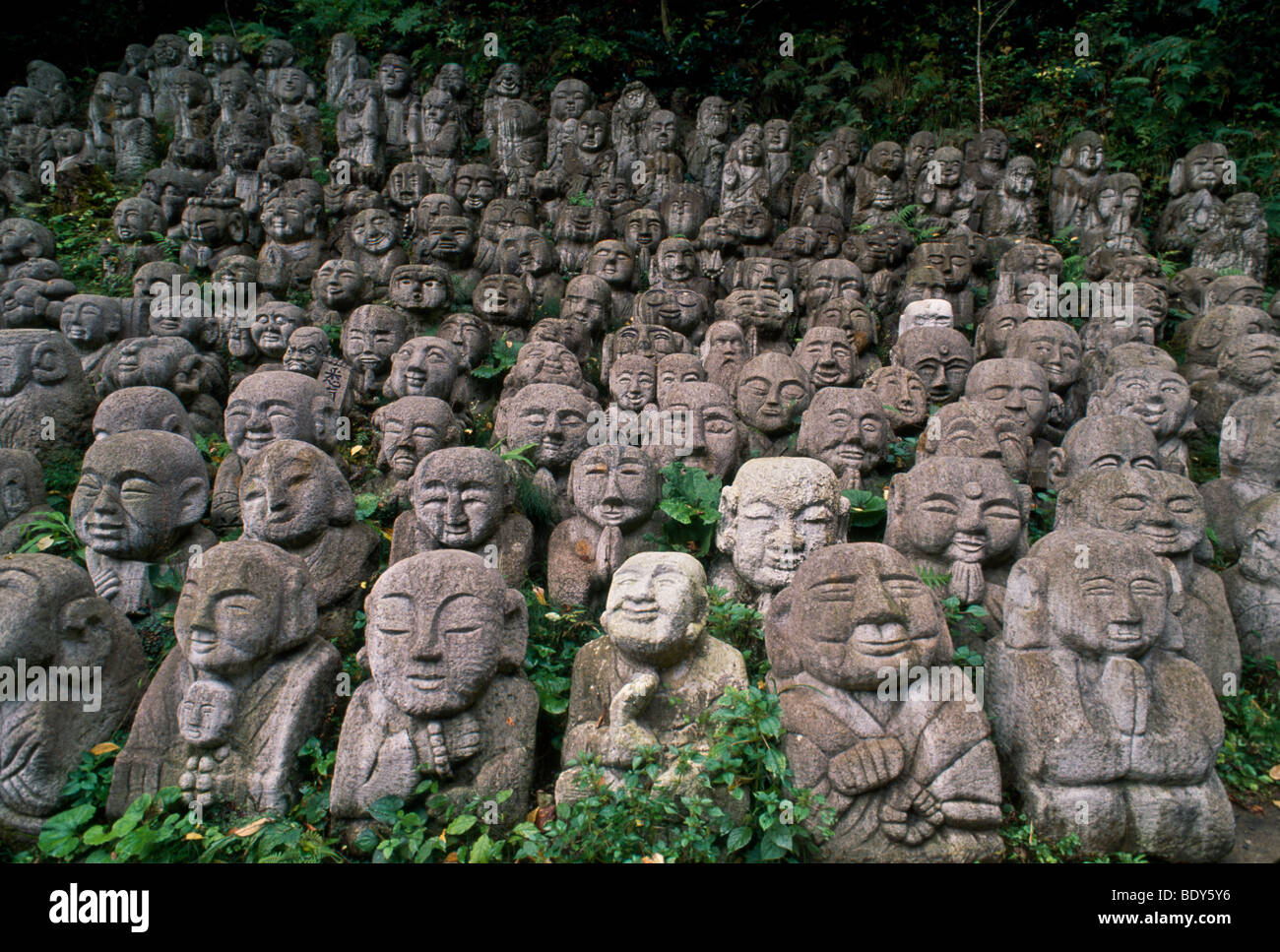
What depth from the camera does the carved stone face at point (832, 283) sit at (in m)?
11.4

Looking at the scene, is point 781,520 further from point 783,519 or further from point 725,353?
point 725,353

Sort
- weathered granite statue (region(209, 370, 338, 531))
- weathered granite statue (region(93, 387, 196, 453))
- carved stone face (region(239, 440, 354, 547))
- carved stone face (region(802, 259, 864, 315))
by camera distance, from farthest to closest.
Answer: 1. carved stone face (region(802, 259, 864, 315))
2. weathered granite statue (region(93, 387, 196, 453))
3. weathered granite statue (region(209, 370, 338, 531))
4. carved stone face (region(239, 440, 354, 547))

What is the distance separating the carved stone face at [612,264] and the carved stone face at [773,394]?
4205 mm

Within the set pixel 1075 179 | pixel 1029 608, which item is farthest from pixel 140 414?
pixel 1075 179

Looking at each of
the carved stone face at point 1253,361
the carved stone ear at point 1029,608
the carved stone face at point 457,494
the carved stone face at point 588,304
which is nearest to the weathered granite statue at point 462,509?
the carved stone face at point 457,494

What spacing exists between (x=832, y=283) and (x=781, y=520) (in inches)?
249

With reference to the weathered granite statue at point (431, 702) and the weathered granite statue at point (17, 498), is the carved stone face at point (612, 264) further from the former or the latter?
the weathered granite statue at point (431, 702)

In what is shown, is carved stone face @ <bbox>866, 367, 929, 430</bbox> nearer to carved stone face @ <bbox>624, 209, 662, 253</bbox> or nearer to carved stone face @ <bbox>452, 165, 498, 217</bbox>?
carved stone face @ <bbox>624, 209, 662, 253</bbox>

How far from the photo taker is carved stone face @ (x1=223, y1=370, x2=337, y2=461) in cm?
739

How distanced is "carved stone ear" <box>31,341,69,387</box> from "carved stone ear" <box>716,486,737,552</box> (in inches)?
266

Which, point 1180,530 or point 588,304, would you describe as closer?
point 1180,530

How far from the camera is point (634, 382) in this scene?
29.3 ft

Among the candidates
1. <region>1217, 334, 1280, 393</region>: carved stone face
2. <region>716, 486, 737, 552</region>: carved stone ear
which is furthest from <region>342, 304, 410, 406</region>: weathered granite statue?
<region>1217, 334, 1280, 393</region>: carved stone face
